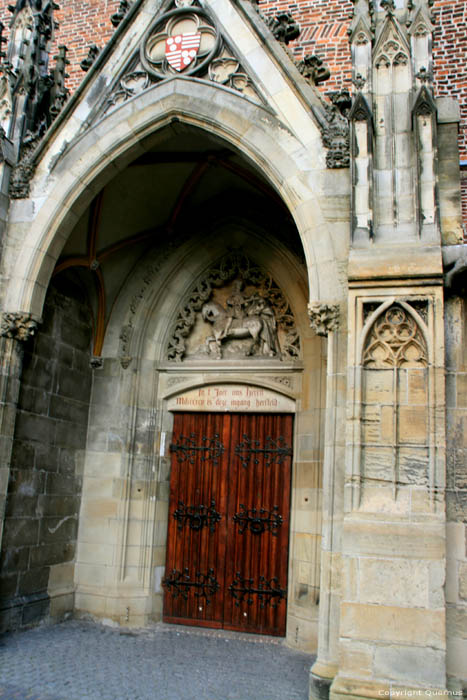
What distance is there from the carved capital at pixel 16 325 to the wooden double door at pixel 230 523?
2414 millimetres

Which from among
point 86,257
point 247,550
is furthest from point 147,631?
point 86,257

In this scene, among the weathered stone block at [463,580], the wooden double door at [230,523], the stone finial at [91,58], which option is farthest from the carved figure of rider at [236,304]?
the weathered stone block at [463,580]

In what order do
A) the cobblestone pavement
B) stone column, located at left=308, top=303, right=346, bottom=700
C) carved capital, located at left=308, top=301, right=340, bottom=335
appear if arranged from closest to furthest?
1. stone column, located at left=308, top=303, right=346, bottom=700
2. the cobblestone pavement
3. carved capital, located at left=308, top=301, right=340, bottom=335

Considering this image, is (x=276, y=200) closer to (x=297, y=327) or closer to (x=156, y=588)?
(x=297, y=327)

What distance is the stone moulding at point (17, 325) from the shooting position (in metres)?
6.60

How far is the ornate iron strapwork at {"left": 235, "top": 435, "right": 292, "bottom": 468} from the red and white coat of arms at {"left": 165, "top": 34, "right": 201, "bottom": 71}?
4185 mm

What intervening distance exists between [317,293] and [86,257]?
3.36m

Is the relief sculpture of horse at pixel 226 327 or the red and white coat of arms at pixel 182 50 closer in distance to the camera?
the red and white coat of arms at pixel 182 50

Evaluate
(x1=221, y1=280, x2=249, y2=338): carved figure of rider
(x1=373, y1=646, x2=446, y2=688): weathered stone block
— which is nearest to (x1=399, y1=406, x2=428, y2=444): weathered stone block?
(x1=373, y1=646, x2=446, y2=688): weathered stone block

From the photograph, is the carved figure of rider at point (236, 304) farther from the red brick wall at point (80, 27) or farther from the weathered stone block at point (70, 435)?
the red brick wall at point (80, 27)

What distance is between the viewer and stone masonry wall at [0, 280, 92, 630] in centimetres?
694

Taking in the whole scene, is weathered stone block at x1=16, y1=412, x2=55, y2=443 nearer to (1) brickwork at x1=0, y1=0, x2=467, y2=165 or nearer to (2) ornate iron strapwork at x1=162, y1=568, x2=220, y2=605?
(2) ornate iron strapwork at x1=162, y1=568, x2=220, y2=605

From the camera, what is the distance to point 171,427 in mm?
8203

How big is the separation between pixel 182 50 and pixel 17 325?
328 centimetres
